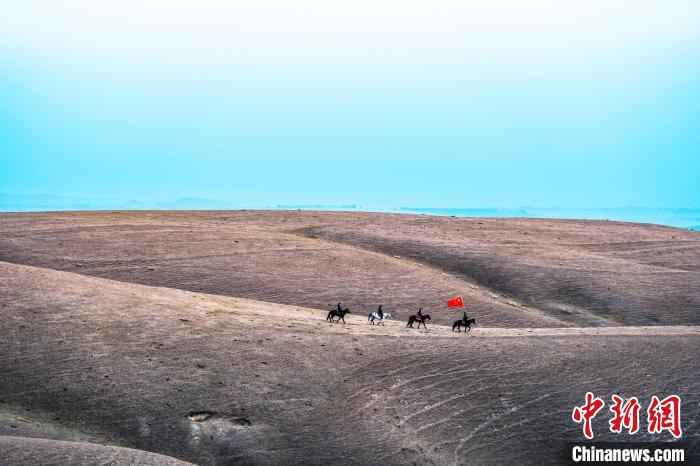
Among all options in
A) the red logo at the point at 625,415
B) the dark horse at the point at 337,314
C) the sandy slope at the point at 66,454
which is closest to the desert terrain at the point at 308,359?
the sandy slope at the point at 66,454

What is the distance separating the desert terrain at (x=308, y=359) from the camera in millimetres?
21016

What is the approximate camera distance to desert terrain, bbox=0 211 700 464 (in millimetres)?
21016

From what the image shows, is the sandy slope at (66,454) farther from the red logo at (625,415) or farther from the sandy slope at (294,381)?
the red logo at (625,415)

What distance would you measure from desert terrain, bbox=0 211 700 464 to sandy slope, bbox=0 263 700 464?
7 centimetres

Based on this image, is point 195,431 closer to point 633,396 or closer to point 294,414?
point 294,414

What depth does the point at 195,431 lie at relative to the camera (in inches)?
823

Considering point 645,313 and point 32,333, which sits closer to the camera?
point 32,333

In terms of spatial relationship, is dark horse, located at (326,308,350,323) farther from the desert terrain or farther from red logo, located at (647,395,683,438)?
red logo, located at (647,395,683,438)

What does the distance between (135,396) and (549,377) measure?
15795 mm

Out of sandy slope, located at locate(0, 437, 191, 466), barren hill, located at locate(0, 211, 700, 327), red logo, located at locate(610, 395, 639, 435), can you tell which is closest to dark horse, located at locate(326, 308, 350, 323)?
barren hill, located at locate(0, 211, 700, 327)

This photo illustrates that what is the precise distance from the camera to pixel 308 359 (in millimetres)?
25656

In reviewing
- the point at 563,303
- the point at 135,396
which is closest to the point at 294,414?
the point at 135,396

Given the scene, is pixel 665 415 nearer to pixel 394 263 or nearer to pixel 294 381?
pixel 294 381

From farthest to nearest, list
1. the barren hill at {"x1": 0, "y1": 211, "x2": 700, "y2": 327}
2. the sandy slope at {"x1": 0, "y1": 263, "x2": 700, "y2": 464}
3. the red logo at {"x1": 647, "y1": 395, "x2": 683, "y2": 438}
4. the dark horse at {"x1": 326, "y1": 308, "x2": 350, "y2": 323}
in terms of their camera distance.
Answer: the barren hill at {"x1": 0, "y1": 211, "x2": 700, "y2": 327} < the dark horse at {"x1": 326, "y1": 308, "x2": 350, "y2": 323} < the red logo at {"x1": 647, "y1": 395, "x2": 683, "y2": 438} < the sandy slope at {"x1": 0, "y1": 263, "x2": 700, "y2": 464}
